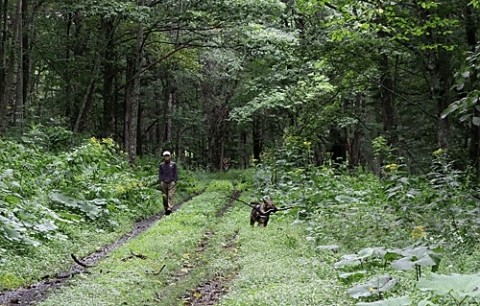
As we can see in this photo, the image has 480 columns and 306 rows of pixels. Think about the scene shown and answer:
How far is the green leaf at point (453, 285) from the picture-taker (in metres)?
3.07

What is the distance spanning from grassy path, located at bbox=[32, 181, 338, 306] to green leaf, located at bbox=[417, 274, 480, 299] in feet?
8.38

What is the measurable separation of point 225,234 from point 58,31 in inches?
750

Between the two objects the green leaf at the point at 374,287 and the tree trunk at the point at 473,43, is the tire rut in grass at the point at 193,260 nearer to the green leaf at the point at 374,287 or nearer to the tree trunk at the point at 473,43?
the green leaf at the point at 374,287

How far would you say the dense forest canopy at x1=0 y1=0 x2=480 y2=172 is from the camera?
47.3 ft

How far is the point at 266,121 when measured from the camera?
40.9 m

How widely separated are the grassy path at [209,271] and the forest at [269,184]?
0.04m

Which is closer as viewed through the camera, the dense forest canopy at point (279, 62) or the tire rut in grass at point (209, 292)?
the tire rut in grass at point (209, 292)

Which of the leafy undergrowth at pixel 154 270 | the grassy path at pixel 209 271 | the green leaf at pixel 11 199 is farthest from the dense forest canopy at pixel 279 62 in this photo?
the green leaf at pixel 11 199

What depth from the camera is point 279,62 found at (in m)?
21.7

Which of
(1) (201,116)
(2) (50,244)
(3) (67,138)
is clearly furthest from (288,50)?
(1) (201,116)

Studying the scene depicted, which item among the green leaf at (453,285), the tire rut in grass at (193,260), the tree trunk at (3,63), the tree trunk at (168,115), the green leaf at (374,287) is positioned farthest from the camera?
the tree trunk at (168,115)

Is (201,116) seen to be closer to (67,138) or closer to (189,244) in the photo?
(67,138)

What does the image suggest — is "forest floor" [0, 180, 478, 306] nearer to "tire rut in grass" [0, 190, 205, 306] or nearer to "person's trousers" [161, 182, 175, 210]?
"tire rut in grass" [0, 190, 205, 306]

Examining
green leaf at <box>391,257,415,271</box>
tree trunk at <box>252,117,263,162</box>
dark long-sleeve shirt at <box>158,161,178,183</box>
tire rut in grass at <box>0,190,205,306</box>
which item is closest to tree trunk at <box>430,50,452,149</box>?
dark long-sleeve shirt at <box>158,161,178,183</box>
